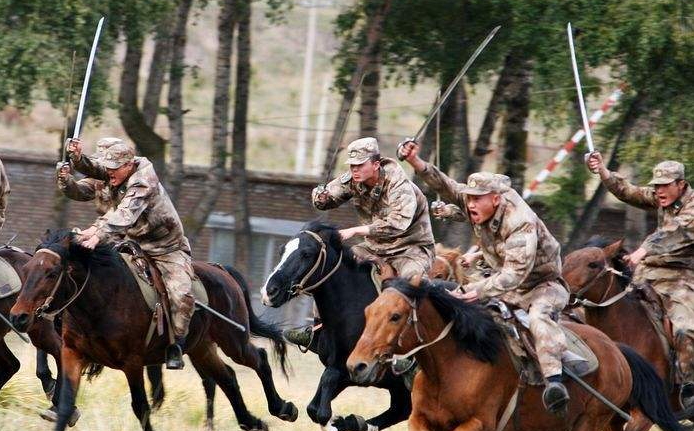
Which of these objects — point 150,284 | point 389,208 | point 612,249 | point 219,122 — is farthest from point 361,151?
point 219,122

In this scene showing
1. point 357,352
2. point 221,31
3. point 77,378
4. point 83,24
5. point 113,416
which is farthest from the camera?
point 221,31

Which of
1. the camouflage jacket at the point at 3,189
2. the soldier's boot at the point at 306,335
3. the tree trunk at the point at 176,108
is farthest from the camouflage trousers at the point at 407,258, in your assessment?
the tree trunk at the point at 176,108

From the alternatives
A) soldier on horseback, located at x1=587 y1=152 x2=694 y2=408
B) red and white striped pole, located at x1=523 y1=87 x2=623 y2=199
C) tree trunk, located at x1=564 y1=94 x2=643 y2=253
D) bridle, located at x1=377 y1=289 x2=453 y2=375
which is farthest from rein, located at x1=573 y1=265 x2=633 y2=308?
tree trunk, located at x1=564 y1=94 x2=643 y2=253

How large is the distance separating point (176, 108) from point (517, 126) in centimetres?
600

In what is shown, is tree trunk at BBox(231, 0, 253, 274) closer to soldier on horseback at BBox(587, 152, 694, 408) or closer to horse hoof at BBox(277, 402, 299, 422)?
horse hoof at BBox(277, 402, 299, 422)

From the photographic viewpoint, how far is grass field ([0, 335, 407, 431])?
1168 centimetres

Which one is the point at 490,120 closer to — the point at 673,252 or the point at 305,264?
the point at 673,252

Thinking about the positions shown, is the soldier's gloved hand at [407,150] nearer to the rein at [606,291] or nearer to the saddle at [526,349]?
the saddle at [526,349]

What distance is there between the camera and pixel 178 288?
11523 millimetres

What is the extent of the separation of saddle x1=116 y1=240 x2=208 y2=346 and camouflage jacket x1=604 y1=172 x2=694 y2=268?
3996 millimetres

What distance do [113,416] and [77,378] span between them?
1.08 metres

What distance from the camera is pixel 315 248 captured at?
11.1 metres

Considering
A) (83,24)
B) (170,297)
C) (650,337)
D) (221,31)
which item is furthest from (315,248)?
(221,31)

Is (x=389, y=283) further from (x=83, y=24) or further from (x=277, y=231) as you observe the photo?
(x=277, y=231)
